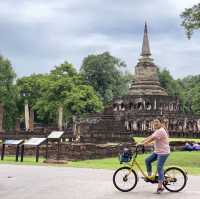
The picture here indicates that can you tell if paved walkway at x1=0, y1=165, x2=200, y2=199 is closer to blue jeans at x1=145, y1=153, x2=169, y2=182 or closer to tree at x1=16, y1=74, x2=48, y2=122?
blue jeans at x1=145, y1=153, x2=169, y2=182

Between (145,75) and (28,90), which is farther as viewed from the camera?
(28,90)

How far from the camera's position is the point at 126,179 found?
11.9 meters

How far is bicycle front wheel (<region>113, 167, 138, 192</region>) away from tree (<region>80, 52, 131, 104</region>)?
255ft

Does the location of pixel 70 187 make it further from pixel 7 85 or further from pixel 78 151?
pixel 7 85

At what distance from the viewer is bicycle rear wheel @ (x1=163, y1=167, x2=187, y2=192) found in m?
11.8

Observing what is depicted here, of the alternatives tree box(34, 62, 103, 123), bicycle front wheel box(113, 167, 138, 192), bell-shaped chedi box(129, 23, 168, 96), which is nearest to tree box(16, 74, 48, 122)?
tree box(34, 62, 103, 123)

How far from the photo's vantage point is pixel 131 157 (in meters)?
12.2

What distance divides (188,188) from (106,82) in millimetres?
79804

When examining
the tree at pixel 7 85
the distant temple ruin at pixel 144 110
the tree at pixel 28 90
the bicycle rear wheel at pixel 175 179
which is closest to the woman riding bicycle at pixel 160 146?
the bicycle rear wheel at pixel 175 179

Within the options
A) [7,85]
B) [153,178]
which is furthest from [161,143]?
[7,85]

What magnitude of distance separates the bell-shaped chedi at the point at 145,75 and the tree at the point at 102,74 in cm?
2097

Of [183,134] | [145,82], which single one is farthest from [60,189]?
[145,82]

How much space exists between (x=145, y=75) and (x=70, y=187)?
57.4m

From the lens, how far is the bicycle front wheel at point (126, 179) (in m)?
11.8
